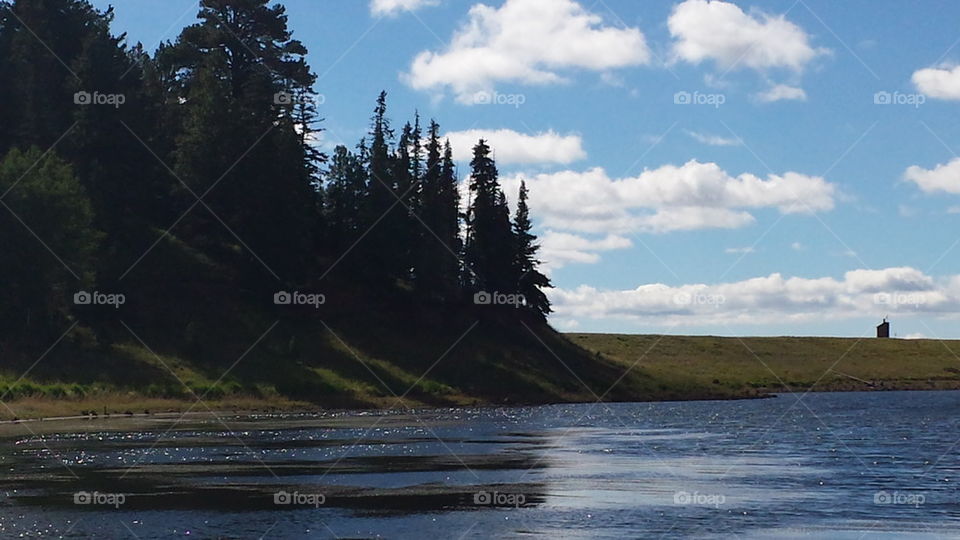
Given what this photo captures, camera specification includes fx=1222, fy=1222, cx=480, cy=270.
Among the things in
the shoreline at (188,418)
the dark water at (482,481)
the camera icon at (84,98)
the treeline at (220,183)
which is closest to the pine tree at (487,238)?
the treeline at (220,183)

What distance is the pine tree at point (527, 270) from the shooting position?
13225 centimetres

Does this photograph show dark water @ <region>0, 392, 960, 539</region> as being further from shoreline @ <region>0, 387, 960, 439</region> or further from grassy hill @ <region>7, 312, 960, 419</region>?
grassy hill @ <region>7, 312, 960, 419</region>

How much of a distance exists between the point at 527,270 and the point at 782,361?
51336 millimetres

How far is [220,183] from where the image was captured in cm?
11544

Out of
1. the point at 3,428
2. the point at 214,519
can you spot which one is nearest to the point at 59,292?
the point at 3,428

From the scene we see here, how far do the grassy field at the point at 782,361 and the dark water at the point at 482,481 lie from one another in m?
64.2

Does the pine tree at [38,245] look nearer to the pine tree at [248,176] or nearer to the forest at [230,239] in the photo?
the forest at [230,239]

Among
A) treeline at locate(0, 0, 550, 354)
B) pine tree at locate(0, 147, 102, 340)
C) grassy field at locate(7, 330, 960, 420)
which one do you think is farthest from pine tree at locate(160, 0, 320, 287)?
pine tree at locate(0, 147, 102, 340)

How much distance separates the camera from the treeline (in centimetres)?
10900

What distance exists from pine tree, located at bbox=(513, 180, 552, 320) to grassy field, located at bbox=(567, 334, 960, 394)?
8.62 m

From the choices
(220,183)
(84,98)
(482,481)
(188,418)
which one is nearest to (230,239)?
(220,183)

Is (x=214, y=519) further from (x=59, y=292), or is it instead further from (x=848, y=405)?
(x=848, y=405)

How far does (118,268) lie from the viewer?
350 ft

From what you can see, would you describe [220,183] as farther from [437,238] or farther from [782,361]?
[782,361]
